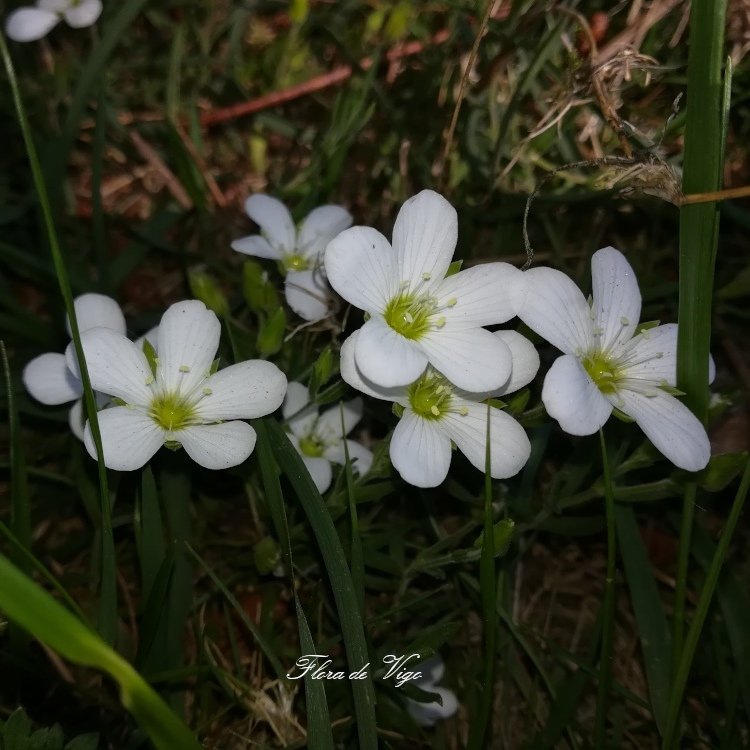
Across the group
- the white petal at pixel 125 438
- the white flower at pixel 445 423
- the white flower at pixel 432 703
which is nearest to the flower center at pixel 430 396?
the white flower at pixel 445 423

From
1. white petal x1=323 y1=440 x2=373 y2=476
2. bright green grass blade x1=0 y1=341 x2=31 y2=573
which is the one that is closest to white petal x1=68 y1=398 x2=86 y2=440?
bright green grass blade x1=0 y1=341 x2=31 y2=573

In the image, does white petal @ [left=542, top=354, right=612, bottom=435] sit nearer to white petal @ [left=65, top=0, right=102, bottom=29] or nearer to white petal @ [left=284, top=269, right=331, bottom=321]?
white petal @ [left=284, top=269, right=331, bottom=321]

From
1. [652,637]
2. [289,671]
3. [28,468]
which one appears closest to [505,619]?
[652,637]

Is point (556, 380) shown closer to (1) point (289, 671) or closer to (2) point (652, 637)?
(2) point (652, 637)

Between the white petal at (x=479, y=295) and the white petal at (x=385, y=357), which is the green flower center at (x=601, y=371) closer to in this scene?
the white petal at (x=479, y=295)

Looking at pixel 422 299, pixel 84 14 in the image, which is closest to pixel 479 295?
pixel 422 299

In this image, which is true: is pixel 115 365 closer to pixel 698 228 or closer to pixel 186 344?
pixel 186 344
